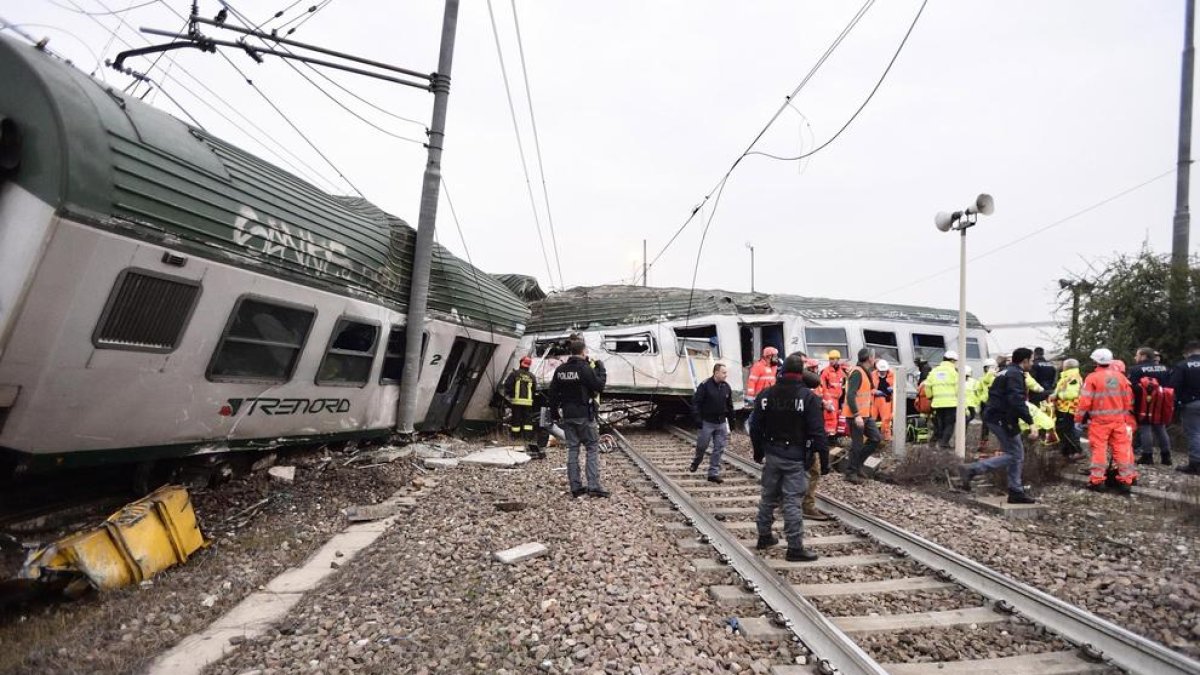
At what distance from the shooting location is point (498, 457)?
9477 millimetres

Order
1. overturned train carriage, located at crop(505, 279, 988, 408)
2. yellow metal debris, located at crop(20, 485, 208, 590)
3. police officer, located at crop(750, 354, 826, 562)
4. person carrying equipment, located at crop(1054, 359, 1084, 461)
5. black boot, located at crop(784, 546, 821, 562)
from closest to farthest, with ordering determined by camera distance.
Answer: yellow metal debris, located at crop(20, 485, 208, 590), black boot, located at crop(784, 546, 821, 562), police officer, located at crop(750, 354, 826, 562), person carrying equipment, located at crop(1054, 359, 1084, 461), overturned train carriage, located at crop(505, 279, 988, 408)

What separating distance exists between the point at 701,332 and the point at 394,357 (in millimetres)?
7918

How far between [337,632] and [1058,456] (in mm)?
9203

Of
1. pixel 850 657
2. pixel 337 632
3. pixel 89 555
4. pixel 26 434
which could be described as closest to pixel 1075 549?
pixel 850 657

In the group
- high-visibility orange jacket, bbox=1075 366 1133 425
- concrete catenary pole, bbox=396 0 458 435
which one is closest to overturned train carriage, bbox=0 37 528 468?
concrete catenary pole, bbox=396 0 458 435

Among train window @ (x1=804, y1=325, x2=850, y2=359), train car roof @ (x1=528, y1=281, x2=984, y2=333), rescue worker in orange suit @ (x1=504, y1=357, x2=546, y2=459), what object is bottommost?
rescue worker in orange suit @ (x1=504, y1=357, x2=546, y2=459)

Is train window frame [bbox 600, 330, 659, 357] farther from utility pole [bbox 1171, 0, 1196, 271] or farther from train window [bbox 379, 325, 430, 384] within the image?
utility pole [bbox 1171, 0, 1196, 271]

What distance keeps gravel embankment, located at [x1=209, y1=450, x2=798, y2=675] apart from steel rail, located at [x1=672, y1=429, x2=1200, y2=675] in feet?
5.34

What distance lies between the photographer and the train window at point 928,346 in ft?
51.1

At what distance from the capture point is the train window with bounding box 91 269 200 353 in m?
4.63

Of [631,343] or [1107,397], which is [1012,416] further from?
[631,343]

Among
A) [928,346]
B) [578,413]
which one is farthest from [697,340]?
[578,413]

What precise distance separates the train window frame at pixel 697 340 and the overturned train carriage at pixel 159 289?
24.0 feet

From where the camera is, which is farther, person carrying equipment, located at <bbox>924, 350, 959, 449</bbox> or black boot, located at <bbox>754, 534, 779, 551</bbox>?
person carrying equipment, located at <bbox>924, 350, 959, 449</bbox>
